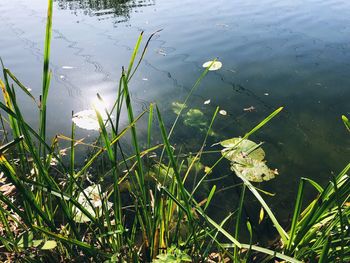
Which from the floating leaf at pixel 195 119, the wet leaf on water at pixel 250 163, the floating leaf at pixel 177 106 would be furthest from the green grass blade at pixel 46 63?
the floating leaf at pixel 177 106

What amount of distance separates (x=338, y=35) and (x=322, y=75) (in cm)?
185

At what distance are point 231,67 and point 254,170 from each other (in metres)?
2.43

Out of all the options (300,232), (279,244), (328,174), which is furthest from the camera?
(328,174)

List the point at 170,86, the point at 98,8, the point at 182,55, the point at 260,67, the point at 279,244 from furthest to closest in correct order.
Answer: the point at 98,8 < the point at 182,55 < the point at 260,67 < the point at 170,86 < the point at 279,244

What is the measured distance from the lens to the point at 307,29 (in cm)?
585

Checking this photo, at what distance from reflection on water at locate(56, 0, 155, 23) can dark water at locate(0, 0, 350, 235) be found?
0.14 metres

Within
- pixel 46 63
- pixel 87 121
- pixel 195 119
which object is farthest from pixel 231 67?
pixel 46 63

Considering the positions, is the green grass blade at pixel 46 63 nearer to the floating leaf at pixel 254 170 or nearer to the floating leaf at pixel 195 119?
the floating leaf at pixel 254 170

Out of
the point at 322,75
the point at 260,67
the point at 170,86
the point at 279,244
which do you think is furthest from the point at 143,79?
the point at 279,244

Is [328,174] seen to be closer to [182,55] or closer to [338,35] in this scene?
[182,55]

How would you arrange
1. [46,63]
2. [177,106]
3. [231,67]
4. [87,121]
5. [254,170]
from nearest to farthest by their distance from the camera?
[46,63] → [254,170] → [87,121] → [177,106] → [231,67]

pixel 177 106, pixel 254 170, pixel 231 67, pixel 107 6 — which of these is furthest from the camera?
pixel 107 6

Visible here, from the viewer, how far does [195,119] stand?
3.24 m

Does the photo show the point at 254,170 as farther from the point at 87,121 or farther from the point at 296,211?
the point at 87,121
